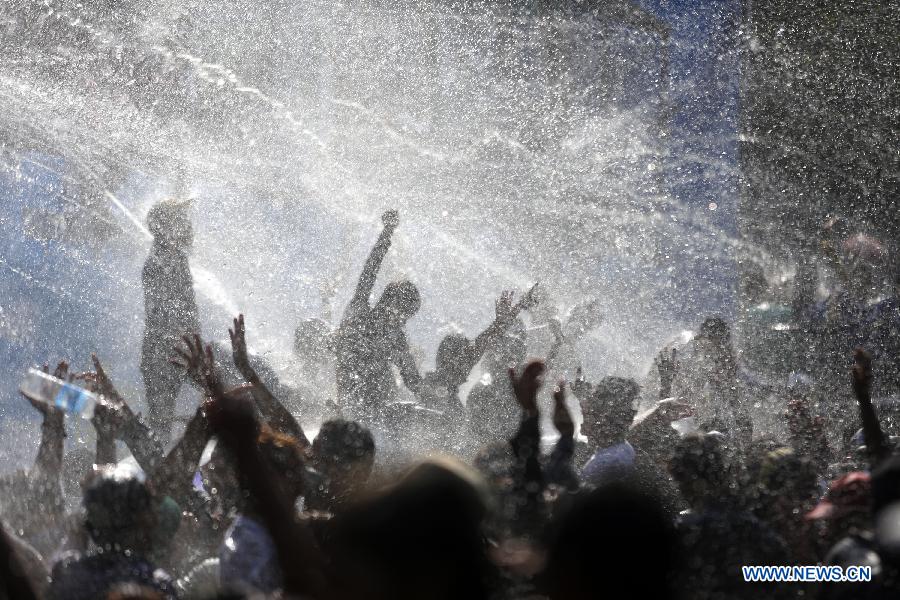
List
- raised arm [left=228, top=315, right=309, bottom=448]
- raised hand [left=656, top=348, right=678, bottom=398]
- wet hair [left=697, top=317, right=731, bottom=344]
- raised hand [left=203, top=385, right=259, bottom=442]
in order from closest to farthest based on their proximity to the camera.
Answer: raised hand [left=203, top=385, right=259, bottom=442] → raised arm [left=228, top=315, right=309, bottom=448] → raised hand [left=656, top=348, right=678, bottom=398] → wet hair [left=697, top=317, right=731, bottom=344]

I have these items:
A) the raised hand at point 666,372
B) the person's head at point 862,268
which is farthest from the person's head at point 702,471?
the person's head at point 862,268

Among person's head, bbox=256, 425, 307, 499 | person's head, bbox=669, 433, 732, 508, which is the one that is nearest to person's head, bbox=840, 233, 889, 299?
person's head, bbox=669, 433, 732, 508

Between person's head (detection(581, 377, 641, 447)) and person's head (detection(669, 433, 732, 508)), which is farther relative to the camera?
person's head (detection(581, 377, 641, 447))

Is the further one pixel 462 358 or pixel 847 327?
pixel 847 327

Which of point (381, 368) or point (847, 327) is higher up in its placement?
point (847, 327)

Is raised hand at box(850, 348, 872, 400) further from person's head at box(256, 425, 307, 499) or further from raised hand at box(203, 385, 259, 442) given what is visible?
raised hand at box(203, 385, 259, 442)

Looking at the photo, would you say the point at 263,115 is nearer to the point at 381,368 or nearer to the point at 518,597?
the point at 381,368

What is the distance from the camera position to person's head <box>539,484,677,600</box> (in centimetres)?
198

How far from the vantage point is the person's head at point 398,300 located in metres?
5.48

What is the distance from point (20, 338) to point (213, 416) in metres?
7.52

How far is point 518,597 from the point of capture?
2.44m

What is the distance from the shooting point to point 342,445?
3020 mm

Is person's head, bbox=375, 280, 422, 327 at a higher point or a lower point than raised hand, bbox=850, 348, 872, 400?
higher

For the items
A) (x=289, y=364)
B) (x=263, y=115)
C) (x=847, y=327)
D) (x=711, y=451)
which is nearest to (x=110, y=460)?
(x=711, y=451)
